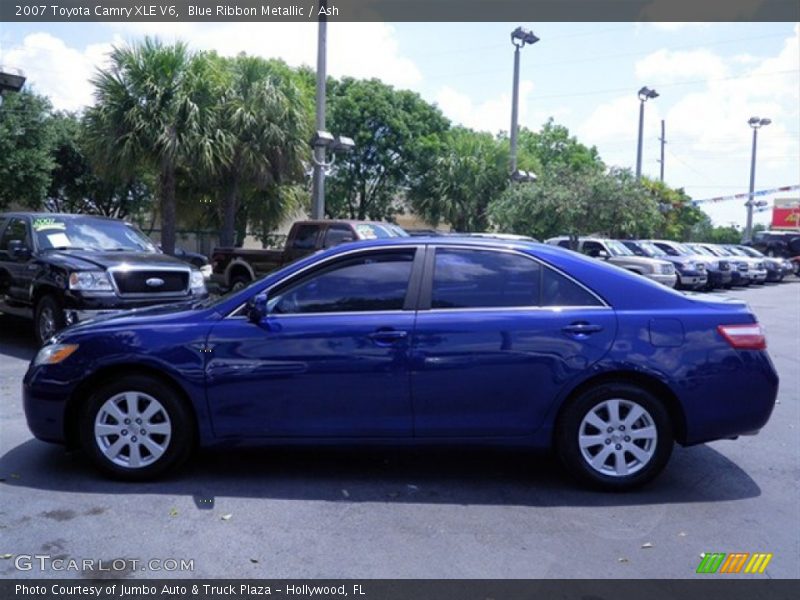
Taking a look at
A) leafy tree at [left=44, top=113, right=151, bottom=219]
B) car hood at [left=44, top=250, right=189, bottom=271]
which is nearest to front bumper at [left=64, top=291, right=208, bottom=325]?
car hood at [left=44, top=250, right=189, bottom=271]

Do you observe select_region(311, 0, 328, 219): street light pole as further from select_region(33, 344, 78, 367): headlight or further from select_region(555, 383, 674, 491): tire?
select_region(555, 383, 674, 491): tire

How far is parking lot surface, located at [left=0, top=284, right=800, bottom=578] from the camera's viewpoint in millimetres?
3846

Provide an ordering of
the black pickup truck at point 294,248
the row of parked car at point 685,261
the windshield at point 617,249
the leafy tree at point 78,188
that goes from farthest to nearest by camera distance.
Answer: the leafy tree at point 78,188
the windshield at point 617,249
the row of parked car at point 685,261
the black pickup truck at point 294,248

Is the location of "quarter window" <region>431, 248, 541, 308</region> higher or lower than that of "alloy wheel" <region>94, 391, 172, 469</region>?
higher

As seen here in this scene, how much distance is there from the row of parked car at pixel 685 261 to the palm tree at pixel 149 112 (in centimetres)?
1118

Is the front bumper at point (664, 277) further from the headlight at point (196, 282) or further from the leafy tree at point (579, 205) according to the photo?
the headlight at point (196, 282)

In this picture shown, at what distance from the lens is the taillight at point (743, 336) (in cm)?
481

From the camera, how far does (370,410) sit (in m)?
4.75

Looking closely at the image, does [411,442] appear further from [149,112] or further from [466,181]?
[466,181]

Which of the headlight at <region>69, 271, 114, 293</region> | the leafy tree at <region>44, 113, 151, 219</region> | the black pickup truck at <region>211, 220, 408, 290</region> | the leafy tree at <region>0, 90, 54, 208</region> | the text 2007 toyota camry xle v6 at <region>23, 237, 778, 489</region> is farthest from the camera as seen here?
the leafy tree at <region>44, 113, 151, 219</region>
